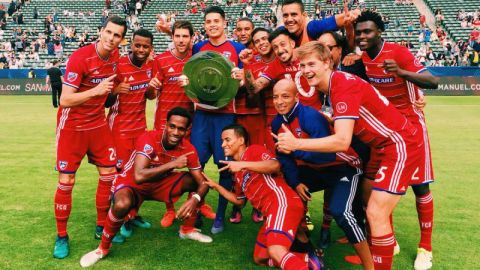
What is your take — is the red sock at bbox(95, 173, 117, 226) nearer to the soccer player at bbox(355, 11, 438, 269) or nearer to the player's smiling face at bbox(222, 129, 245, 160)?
the player's smiling face at bbox(222, 129, 245, 160)

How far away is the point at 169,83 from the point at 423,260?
147 inches

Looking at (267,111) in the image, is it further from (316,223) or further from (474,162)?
(474,162)

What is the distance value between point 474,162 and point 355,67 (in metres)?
5.49

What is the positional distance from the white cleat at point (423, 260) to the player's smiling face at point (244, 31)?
3.62 meters

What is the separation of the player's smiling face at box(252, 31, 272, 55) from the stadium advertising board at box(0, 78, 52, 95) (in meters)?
22.2

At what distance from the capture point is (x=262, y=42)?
5.46 metres

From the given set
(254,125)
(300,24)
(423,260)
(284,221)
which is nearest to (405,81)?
(300,24)

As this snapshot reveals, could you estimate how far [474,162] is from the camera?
8852mm

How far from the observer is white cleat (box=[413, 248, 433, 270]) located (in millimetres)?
4316

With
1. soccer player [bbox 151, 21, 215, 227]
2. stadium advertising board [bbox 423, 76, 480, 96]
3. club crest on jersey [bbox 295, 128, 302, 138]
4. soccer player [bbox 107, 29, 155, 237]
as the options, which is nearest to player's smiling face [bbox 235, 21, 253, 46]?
soccer player [bbox 151, 21, 215, 227]

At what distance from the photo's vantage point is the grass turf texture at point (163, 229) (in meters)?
4.48

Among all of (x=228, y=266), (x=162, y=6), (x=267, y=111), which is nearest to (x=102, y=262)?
(x=228, y=266)

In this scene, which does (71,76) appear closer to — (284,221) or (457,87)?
(284,221)

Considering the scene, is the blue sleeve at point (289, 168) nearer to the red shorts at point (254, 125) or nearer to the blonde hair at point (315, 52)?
the blonde hair at point (315, 52)
